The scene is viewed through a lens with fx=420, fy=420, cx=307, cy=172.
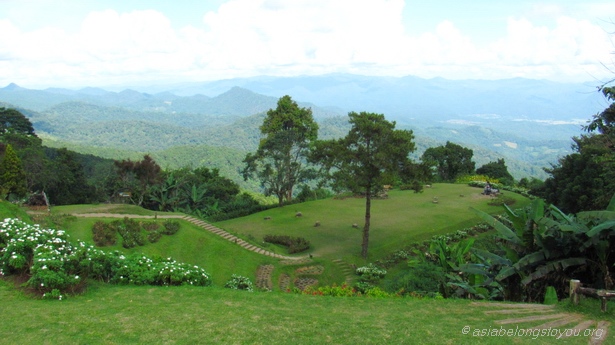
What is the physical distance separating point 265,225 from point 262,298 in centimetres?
1782

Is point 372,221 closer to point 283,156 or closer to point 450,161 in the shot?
point 283,156

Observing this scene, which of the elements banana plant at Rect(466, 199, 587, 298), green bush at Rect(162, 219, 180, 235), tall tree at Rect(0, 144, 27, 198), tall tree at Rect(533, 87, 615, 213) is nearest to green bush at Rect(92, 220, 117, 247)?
green bush at Rect(162, 219, 180, 235)

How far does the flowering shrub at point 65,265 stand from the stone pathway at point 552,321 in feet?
24.7

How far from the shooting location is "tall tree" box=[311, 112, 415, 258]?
19828 millimetres

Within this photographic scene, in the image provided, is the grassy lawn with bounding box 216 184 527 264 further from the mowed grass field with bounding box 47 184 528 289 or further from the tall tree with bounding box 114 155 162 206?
the tall tree with bounding box 114 155 162 206

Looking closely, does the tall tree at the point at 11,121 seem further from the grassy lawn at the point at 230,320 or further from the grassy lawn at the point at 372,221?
the grassy lawn at the point at 230,320

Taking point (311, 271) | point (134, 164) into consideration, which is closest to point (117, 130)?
point (134, 164)

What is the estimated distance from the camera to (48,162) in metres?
28.1

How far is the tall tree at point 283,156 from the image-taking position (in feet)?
105

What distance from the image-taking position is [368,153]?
20.4 meters

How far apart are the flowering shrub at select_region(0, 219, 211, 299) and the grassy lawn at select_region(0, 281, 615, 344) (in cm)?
41

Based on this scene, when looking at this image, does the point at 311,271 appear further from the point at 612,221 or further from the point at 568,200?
the point at 568,200

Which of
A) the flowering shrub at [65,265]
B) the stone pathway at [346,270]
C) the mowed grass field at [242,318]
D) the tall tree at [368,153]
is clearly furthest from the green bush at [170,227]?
the mowed grass field at [242,318]

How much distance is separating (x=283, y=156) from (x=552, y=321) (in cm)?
2586
